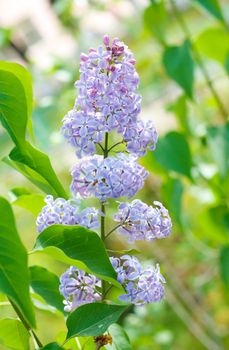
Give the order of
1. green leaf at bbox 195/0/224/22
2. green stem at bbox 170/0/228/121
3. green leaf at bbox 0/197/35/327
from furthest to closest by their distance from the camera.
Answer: green stem at bbox 170/0/228/121
green leaf at bbox 195/0/224/22
green leaf at bbox 0/197/35/327

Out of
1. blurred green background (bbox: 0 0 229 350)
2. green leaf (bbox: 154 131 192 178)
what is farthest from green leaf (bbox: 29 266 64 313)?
green leaf (bbox: 154 131 192 178)

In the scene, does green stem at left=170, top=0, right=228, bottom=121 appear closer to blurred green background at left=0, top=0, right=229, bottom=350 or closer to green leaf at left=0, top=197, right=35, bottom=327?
blurred green background at left=0, top=0, right=229, bottom=350

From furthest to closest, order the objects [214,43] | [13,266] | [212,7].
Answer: [214,43] < [212,7] < [13,266]

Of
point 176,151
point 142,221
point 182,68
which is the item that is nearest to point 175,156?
point 176,151

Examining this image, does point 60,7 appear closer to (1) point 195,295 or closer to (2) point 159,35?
(2) point 159,35

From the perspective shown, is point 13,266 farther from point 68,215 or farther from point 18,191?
point 18,191
